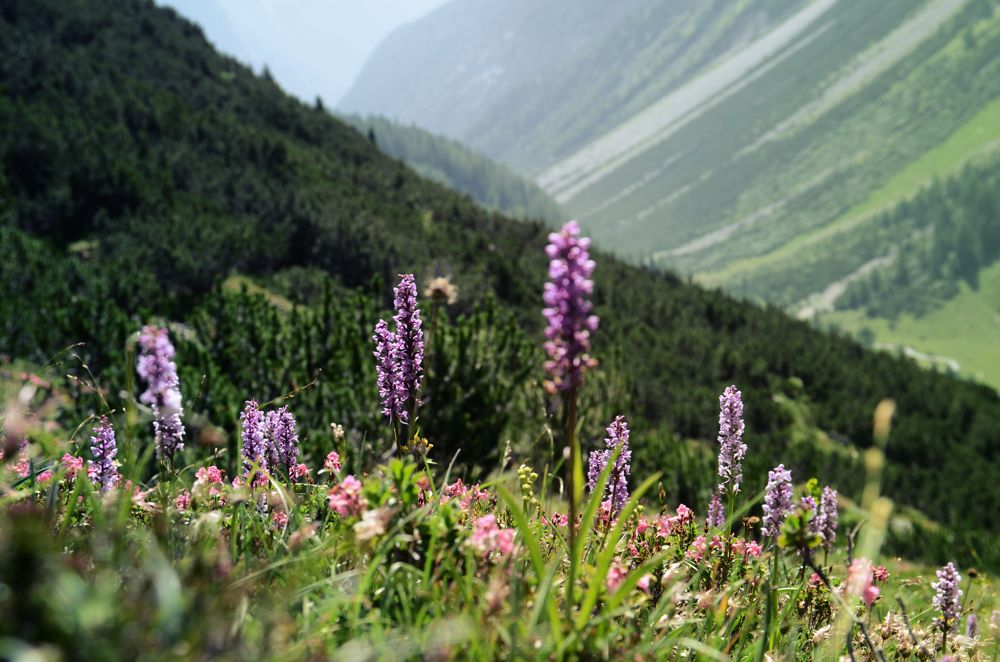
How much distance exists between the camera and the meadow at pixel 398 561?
1609 millimetres

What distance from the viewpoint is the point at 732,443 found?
359cm

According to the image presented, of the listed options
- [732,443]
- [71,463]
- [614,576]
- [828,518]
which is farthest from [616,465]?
[71,463]

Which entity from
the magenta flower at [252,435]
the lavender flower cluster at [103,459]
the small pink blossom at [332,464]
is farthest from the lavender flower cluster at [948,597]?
the lavender flower cluster at [103,459]

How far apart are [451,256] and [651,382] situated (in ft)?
66.0

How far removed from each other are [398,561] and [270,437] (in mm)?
1671

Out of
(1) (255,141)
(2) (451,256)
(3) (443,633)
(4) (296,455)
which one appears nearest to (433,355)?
(4) (296,455)

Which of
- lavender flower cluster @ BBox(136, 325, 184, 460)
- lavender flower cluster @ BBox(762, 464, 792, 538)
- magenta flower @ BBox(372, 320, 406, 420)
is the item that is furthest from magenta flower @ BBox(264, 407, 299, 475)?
lavender flower cluster @ BBox(762, 464, 792, 538)

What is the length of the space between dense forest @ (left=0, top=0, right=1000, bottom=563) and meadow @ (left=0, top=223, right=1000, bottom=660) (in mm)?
8457

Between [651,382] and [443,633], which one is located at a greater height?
[443,633]

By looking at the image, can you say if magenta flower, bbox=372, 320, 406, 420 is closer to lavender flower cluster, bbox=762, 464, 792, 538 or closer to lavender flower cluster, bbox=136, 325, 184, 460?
lavender flower cluster, bbox=136, 325, 184, 460

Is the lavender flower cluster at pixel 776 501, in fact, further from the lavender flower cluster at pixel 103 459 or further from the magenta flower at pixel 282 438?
the lavender flower cluster at pixel 103 459

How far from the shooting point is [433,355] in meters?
13.2

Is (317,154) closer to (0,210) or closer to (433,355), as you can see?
(0,210)

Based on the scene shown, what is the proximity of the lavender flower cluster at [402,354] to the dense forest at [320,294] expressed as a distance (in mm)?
8177
